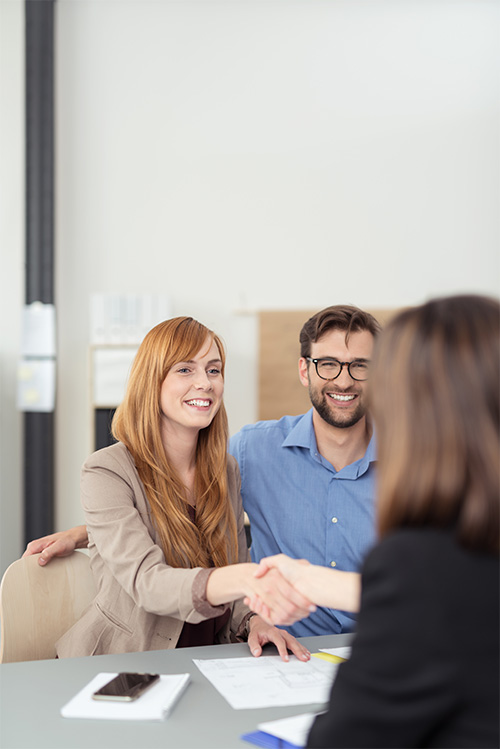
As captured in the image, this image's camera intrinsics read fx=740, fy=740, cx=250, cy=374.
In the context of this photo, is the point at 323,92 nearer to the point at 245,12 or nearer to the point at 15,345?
the point at 245,12

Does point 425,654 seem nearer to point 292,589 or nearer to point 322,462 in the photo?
point 292,589

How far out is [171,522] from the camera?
6.64 ft

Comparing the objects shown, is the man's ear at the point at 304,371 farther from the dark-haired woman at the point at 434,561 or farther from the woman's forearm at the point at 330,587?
the dark-haired woman at the point at 434,561

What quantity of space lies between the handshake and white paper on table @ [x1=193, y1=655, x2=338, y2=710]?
103 millimetres

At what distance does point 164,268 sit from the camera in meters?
4.92

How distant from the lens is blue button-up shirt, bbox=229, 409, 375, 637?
230 centimetres

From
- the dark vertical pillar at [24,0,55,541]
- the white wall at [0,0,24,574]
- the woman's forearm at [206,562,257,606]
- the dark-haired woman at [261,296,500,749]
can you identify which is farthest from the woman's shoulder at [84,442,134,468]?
the white wall at [0,0,24,574]

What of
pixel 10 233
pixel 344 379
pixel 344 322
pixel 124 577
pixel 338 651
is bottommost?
pixel 338 651

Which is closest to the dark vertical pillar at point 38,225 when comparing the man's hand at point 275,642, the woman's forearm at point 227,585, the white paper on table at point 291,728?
the man's hand at point 275,642

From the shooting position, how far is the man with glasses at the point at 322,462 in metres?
2.33

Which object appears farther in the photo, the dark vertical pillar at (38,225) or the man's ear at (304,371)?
the dark vertical pillar at (38,225)

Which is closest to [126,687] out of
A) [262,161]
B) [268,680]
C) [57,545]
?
[268,680]

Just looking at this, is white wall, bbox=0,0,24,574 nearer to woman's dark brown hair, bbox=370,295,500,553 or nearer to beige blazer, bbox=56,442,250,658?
beige blazer, bbox=56,442,250,658

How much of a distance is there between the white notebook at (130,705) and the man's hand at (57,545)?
592mm
